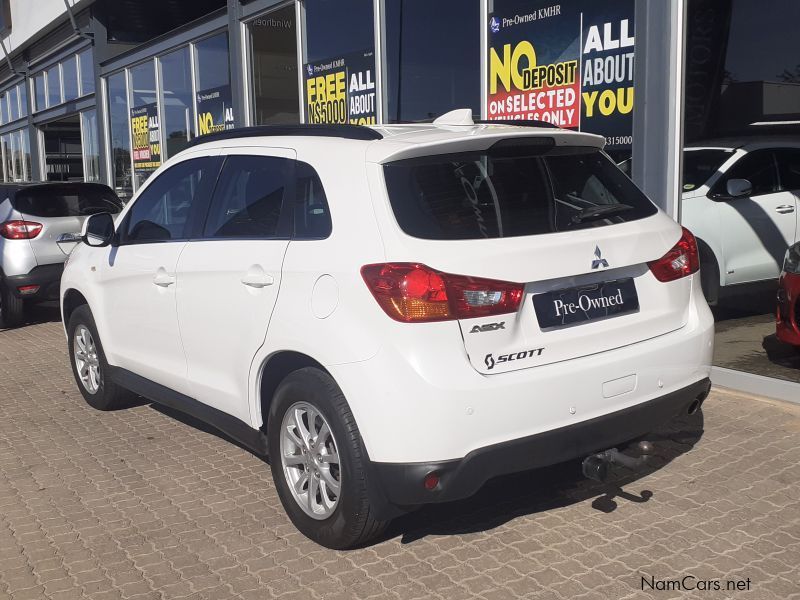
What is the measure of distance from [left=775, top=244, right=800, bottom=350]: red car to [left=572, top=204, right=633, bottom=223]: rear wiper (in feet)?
8.15

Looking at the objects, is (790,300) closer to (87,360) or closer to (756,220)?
(756,220)

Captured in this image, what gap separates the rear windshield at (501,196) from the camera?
3330 millimetres

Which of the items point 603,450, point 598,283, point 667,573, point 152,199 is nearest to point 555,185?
point 598,283

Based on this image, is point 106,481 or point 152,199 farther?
point 152,199

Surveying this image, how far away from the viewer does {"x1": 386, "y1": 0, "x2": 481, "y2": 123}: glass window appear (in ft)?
26.6

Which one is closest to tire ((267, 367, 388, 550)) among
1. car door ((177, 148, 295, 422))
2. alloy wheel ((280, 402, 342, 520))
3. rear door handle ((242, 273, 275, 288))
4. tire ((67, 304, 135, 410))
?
alloy wheel ((280, 402, 342, 520))

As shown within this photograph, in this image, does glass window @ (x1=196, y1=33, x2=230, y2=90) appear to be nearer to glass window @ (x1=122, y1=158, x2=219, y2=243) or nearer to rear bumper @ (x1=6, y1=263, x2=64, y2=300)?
rear bumper @ (x1=6, y1=263, x2=64, y2=300)

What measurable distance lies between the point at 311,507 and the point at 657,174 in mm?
4007

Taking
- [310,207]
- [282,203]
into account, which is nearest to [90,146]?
[282,203]

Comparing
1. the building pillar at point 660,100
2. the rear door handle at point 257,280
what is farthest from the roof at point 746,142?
the rear door handle at point 257,280

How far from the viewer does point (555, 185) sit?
3691 millimetres

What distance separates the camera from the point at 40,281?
9.29m

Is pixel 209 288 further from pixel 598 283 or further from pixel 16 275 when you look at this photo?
pixel 16 275

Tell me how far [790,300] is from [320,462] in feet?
12.1
